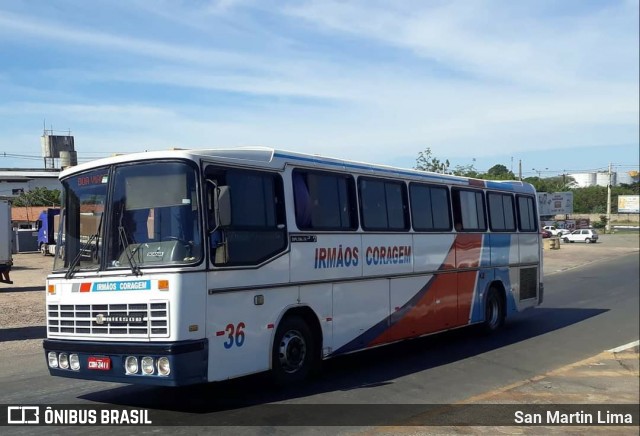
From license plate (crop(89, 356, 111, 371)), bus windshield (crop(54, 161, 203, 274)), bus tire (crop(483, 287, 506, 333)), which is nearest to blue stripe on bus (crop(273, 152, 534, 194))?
bus windshield (crop(54, 161, 203, 274))

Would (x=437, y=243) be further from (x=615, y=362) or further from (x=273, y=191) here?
(x=273, y=191)

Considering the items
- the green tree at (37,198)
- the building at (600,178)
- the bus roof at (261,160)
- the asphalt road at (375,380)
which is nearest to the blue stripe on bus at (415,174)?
the bus roof at (261,160)

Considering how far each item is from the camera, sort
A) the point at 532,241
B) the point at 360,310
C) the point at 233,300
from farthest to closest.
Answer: the point at 532,241, the point at 360,310, the point at 233,300

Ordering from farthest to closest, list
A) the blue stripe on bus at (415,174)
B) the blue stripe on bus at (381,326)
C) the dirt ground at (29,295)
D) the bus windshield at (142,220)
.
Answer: the dirt ground at (29,295) < the blue stripe on bus at (381,326) < the blue stripe on bus at (415,174) < the bus windshield at (142,220)

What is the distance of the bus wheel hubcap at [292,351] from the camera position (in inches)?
335

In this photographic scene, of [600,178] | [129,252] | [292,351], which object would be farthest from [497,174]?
[129,252]

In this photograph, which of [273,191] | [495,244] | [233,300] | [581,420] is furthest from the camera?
[495,244]

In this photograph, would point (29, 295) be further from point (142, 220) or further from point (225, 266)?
A: point (225, 266)

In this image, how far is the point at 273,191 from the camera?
8578mm

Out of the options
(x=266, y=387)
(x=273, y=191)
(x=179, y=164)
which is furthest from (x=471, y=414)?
(x=179, y=164)

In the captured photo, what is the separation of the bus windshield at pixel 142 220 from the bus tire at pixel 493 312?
7.99 meters

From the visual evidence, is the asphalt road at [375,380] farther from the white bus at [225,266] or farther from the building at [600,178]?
the building at [600,178]

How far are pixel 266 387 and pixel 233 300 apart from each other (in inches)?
64.3

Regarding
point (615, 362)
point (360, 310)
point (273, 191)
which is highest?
point (273, 191)
